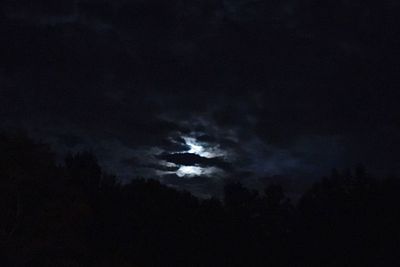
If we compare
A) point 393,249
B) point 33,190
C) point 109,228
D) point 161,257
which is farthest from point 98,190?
point 393,249

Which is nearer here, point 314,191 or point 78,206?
point 78,206

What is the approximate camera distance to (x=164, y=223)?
50.6 meters

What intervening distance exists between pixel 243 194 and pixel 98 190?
18007 millimetres

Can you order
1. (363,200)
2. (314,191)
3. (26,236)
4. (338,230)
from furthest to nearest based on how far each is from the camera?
1. (314,191)
2. (363,200)
3. (338,230)
4. (26,236)

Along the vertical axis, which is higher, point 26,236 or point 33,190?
point 33,190

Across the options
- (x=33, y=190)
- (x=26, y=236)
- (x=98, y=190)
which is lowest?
(x=26, y=236)

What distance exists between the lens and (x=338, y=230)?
5119cm

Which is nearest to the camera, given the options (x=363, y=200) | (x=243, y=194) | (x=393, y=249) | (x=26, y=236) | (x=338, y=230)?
(x=26, y=236)

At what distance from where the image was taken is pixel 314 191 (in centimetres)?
6069

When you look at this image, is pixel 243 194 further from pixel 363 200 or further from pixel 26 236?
pixel 26 236

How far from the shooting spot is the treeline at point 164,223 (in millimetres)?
36656

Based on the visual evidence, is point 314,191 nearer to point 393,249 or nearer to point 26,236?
point 393,249

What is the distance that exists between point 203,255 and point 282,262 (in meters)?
5.82

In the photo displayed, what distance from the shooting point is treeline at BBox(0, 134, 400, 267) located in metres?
36.7
